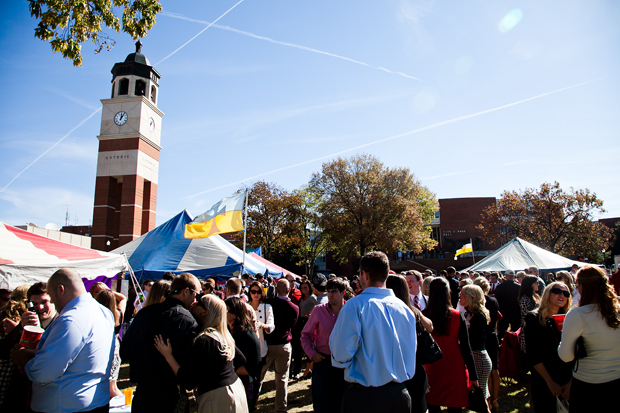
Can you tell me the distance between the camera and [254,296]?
18.9 feet

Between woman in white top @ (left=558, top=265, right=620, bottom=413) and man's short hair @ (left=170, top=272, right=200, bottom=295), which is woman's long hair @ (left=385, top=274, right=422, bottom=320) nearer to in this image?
woman in white top @ (left=558, top=265, right=620, bottom=413)

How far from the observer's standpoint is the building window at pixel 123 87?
139 feet

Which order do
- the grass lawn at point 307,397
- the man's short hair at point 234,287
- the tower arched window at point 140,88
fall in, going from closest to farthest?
the man's short hair at point 234,287 < the grass lawn at point 307,397 < the tower arched window at point 140,88

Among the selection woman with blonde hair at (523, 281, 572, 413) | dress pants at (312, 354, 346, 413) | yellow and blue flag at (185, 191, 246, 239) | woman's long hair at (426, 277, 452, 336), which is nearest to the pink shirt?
dress pants at (312, 354, 346, 413)

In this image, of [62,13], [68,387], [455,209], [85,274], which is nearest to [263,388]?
[85,274]

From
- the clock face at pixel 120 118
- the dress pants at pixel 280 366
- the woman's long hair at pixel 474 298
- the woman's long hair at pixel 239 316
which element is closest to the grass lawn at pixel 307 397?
the dress pants at pixel 280 366

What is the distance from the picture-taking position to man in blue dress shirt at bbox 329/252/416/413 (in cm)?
245

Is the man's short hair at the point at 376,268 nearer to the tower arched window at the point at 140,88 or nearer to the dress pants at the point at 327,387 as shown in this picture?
the dress pants at the point at 327,387

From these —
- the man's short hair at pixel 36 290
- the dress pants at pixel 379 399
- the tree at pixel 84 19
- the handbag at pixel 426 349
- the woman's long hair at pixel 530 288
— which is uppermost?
the tree at pixel 84 19

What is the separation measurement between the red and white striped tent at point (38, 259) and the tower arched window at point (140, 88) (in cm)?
3916

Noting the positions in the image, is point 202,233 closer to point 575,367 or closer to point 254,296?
point 254,296

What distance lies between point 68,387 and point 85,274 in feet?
20.0

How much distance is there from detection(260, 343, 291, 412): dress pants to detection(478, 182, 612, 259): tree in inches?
A: 1429

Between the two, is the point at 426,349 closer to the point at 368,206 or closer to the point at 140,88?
the point at 368,206
